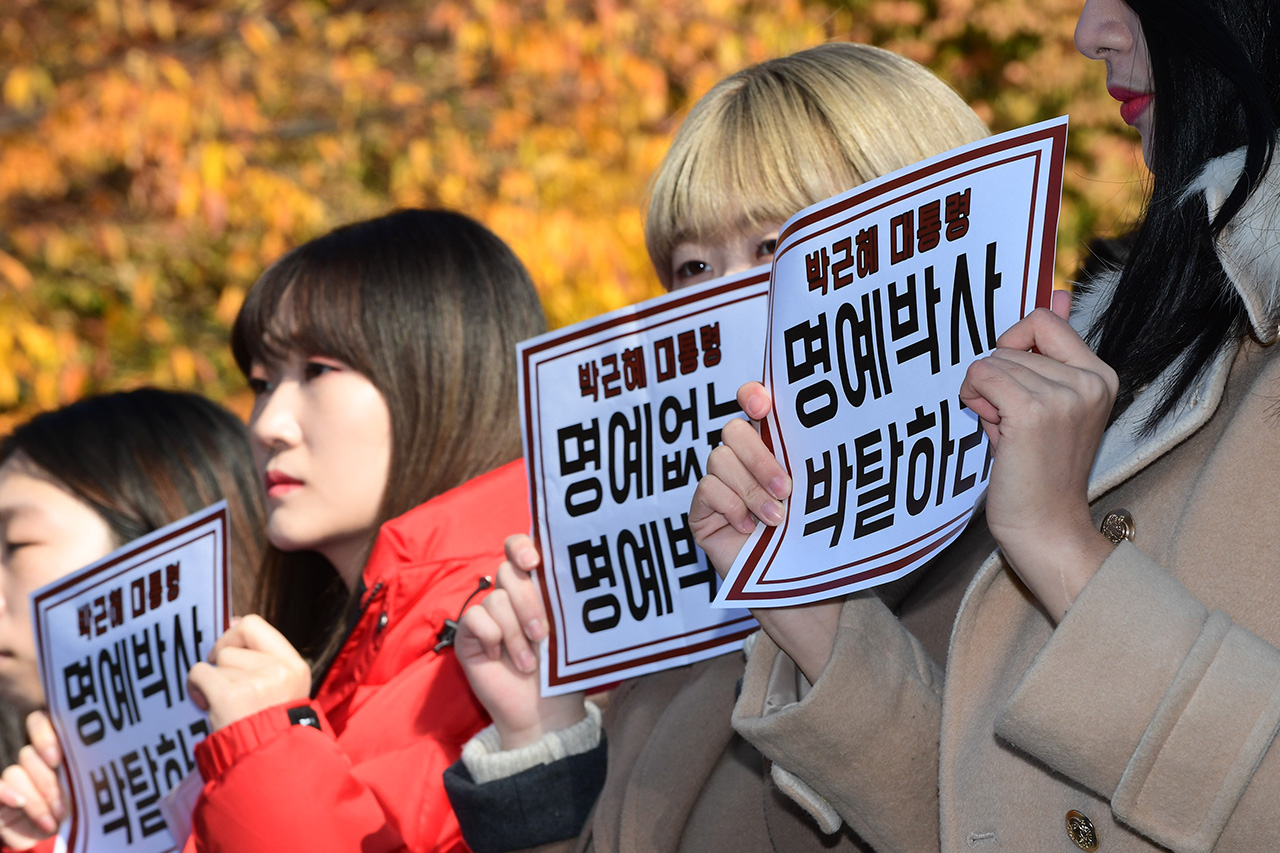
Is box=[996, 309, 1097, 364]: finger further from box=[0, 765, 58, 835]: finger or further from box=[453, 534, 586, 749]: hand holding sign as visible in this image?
box=[0, 765, 58, 835]: finger

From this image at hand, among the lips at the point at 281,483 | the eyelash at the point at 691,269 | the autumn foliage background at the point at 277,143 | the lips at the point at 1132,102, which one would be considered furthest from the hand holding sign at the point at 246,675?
the autumn foliage background at the point at 277,143

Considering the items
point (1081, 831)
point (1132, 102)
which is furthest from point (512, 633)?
point (1132, 102)

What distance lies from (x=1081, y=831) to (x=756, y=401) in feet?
1.78

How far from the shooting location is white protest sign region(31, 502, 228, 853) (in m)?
2.24

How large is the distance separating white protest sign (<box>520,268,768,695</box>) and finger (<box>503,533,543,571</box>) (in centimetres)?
2

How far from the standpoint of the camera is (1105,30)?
54.4 inches

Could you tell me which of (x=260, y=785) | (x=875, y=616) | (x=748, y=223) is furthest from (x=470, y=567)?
(x=875, y=616)

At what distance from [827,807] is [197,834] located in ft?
3.60

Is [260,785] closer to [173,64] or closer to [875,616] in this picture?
[875,616]

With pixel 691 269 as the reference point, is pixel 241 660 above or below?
below

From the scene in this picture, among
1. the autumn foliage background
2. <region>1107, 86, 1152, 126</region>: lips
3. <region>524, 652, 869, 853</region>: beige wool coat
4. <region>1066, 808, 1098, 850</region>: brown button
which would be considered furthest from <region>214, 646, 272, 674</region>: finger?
the autumn foliage background

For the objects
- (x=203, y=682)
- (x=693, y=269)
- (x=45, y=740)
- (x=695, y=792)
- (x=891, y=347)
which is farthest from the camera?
(x=45, y=740)

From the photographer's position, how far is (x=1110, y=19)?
4.52 feet

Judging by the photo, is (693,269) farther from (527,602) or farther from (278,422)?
(278,422)
